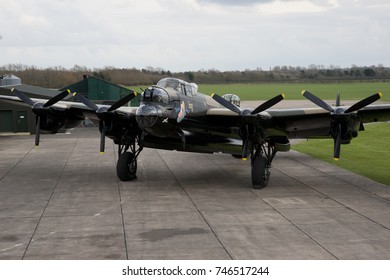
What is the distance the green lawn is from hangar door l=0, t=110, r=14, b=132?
25.5 metres

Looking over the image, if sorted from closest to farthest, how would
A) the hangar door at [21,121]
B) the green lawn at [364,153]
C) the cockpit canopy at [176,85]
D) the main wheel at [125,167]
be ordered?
the cockpit canopy at [176,85], the main wheel at [125,167], the green lawn at [364,153], the hangar door at [21,121]

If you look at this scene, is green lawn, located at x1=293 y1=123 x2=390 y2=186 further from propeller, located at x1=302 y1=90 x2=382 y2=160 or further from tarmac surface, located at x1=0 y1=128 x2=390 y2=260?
propeller, located at x1=302 y1=90 x2=382 y2=160

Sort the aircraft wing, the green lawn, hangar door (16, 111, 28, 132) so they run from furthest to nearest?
hangar door (16, 111, 28, 132), the green lawn, the aircraft wing

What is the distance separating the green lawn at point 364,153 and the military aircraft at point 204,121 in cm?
427

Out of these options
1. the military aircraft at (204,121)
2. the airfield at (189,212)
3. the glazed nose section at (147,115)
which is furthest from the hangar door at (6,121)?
the glazed nose section at (147,115)

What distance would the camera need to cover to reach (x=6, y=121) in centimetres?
5041

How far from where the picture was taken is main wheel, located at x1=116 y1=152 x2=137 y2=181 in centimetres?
2433

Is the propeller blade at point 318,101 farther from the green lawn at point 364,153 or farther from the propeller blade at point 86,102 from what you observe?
the propeller blade at point 86,102

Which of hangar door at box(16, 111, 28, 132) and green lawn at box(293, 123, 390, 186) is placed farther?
hangar door at box(16, 111, 28, 132)

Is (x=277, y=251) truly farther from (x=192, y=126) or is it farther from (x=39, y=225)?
(x=192, y=126)

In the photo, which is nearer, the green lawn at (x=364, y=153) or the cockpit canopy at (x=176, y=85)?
the cockpit canopy at (x=176, y=85)

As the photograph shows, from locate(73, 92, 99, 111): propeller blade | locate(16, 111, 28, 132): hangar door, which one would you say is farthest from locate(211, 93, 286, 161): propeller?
locate(16, 111, 28, 132): hangar door

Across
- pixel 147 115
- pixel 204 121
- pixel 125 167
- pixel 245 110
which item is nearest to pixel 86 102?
pixel 125 167

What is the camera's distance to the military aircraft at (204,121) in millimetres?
21703
